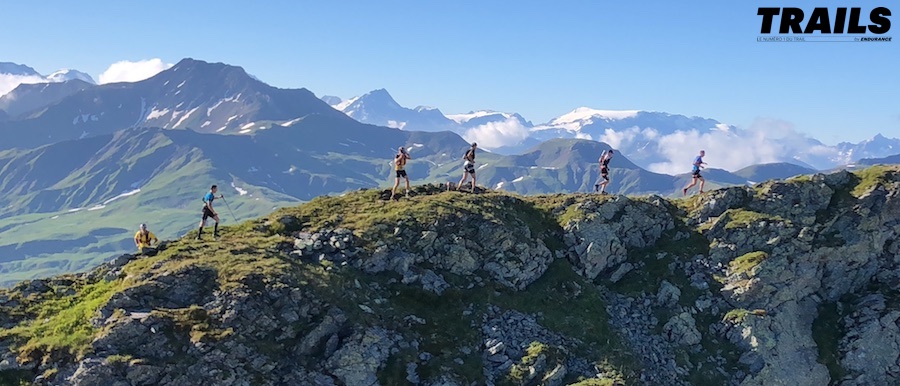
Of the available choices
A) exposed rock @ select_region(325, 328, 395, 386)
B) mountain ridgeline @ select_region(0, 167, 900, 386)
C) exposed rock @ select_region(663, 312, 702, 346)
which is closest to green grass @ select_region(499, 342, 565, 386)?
mountain ridgeline @ select_region(0, 167, 900, 386)

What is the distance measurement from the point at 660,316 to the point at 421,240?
15185 mm

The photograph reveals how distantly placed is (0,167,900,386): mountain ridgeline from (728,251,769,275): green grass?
106mm

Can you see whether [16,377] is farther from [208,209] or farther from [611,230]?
[611,230]

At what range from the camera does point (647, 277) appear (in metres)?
39.1

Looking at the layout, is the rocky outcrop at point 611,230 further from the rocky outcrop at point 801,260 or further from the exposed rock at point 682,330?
the exposed rock at point 682,330

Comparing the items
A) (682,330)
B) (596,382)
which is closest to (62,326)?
(596,382)

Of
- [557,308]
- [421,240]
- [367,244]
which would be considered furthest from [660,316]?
[367,244]

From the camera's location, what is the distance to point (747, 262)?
39.2m

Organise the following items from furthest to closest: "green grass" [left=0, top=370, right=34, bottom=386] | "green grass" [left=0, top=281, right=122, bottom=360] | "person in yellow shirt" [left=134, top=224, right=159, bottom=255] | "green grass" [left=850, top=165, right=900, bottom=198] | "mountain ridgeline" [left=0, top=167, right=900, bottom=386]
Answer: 1. "green grass" [left=850, top=165, right=900, bottom=198]
2. "person in yellow shirt" [left=134, top=224, right=159, bottom=255]
3. "mountain ridgeline" [left=0, top=167, right=900, bottom=386]
4. "green grass" [left=0, top=281, right=122, bottom=360]
5. "green grass" [left=0, top=370, right=34, bottom=386]

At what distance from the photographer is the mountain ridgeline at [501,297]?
1054 inches

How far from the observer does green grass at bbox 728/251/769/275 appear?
38.8 metres

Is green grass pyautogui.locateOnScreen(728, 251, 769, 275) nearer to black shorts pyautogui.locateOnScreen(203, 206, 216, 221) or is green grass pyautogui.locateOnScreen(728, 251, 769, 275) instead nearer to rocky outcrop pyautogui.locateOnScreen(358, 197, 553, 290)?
rocky outcrop pyautogui.locateOnScreen(358, 197, 553, 290)

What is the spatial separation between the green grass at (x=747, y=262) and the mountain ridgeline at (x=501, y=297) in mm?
106

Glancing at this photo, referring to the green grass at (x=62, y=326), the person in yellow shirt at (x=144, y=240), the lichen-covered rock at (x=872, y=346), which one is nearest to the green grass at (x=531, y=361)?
the lichen-covered rock at (x=872, y=346)
